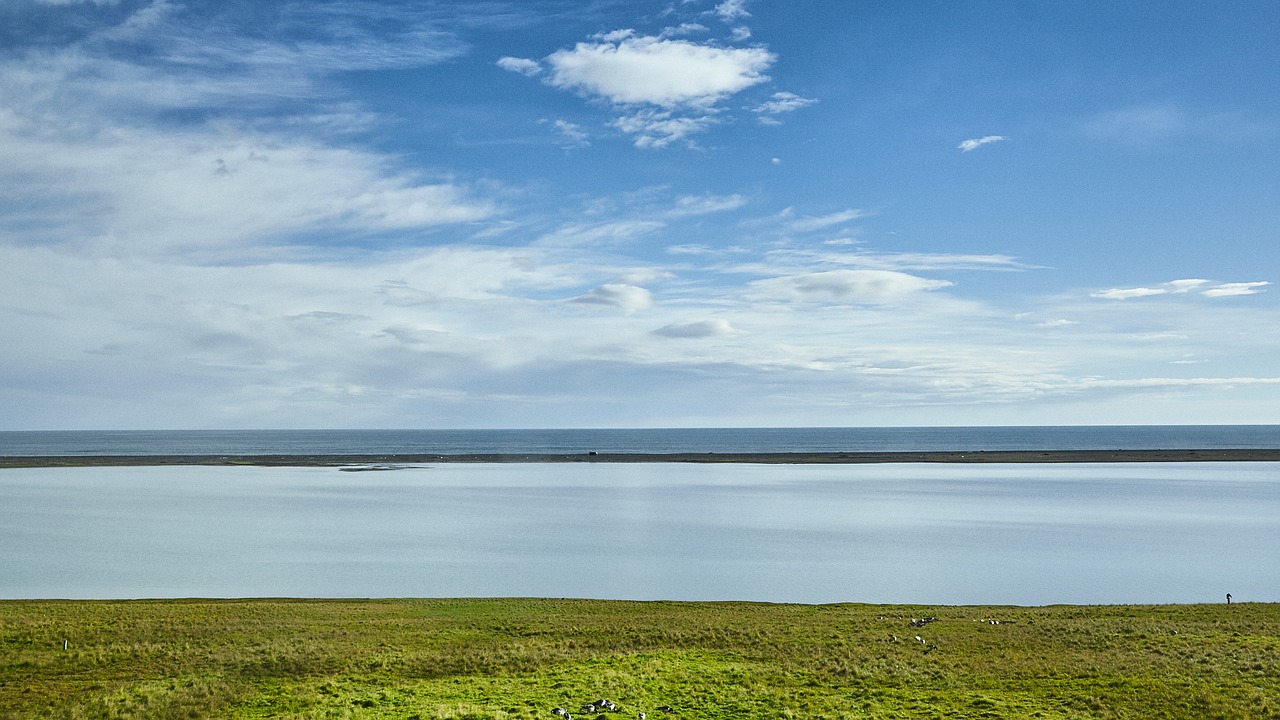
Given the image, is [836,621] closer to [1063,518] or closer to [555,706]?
[555,706]

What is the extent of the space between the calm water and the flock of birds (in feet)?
63.4

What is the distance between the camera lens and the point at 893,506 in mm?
84750

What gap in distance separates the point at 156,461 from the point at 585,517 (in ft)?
425

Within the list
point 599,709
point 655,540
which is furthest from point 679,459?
point 599,709

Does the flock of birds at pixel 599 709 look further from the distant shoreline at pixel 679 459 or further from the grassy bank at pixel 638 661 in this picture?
the distant shoreline at pixel 679 459

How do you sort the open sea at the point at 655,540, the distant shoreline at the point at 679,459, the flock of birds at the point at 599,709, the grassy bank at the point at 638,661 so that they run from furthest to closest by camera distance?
the distant shoreline at the point at 679,459 < the open sea at the point at 655,540 < the grassy bank at the point at 638,661 < the flock of birds at the point at 599,709

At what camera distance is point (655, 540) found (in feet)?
204

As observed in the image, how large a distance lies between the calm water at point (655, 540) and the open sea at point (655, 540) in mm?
263

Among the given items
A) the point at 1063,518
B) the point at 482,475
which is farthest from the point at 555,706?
the point at 482,475

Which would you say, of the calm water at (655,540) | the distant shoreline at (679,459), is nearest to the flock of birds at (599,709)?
the calm water at (655,540)

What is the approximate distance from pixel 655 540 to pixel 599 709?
40.6 meters

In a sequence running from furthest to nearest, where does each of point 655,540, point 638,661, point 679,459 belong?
point 679,459
point 655,540
point 638,661

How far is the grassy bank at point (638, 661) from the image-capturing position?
873 inches

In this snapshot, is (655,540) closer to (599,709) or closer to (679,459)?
(599,709)
